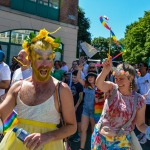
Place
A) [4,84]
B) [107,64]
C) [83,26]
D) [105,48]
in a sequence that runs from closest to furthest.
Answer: [107,64]
[4,84]
[105,48]
[83,26]

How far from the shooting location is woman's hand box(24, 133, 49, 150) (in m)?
1.97

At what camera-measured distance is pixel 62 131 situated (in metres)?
2.21

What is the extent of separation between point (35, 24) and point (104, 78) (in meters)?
13.6

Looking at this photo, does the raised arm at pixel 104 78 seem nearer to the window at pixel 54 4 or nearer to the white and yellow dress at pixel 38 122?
the white and yellow dress at pixel 38 122

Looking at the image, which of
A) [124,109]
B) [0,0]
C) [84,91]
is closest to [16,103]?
[124,109]

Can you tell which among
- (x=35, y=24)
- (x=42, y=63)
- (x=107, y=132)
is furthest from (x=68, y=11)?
(x=42, y=63)

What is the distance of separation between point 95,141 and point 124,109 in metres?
0.52

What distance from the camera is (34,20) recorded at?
1639cm

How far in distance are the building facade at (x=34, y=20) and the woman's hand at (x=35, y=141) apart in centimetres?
1338

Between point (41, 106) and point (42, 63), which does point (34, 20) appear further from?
point (41, 106)

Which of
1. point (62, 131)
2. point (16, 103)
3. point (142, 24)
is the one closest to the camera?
point (62, 131)

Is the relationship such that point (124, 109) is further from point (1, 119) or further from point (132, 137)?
point (1, 119)

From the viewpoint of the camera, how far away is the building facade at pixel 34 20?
15.1m

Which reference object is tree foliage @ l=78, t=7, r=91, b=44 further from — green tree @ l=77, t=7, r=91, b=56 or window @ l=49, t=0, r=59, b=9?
window @ l=49, t=0, r=59, b=9
